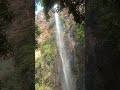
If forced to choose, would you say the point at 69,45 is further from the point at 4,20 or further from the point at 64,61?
the point at 4,20

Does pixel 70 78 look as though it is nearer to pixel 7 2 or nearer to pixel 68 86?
pixel 68 86

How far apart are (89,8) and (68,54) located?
1039 cm

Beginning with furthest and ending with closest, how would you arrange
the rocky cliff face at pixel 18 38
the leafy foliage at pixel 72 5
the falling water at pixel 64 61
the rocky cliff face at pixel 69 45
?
1. the falling water at pixel 64 61
2. the rocky cliff face at pixel 69 45
3. the leafy foliage at pixel 72 5
4. the rocky cliff face at pixel 18 38

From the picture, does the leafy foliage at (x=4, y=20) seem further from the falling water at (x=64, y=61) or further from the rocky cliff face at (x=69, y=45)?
the falling water at (x=64, y=61)

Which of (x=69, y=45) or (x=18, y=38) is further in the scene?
Answer: (x=69, y=45)

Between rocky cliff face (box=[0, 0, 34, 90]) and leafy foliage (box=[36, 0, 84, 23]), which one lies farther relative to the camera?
leafy foliage (box=[36, 0, 84, 23])

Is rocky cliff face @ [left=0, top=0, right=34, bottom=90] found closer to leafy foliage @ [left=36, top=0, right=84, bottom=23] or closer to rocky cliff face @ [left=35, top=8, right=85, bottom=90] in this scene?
leafy foliage @ [left=36, top=0, right=84, bottom=23]

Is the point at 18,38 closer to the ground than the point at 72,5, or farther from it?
closer to the ground

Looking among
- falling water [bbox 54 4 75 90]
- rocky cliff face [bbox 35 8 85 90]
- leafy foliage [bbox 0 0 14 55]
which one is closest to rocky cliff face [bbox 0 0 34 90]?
leafy foliage [bbox 0 0 14 55]

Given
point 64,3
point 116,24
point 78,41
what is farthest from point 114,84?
point 78,41

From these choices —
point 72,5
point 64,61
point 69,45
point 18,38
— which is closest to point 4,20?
point 18,38

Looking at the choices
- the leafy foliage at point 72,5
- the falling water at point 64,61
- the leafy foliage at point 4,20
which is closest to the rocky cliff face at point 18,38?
the leafy foliage at point 4,20

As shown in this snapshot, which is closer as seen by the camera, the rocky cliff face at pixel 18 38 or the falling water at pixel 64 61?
the rocky cliff face at pixel 18 38

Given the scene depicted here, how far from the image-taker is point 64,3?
31.3ft
